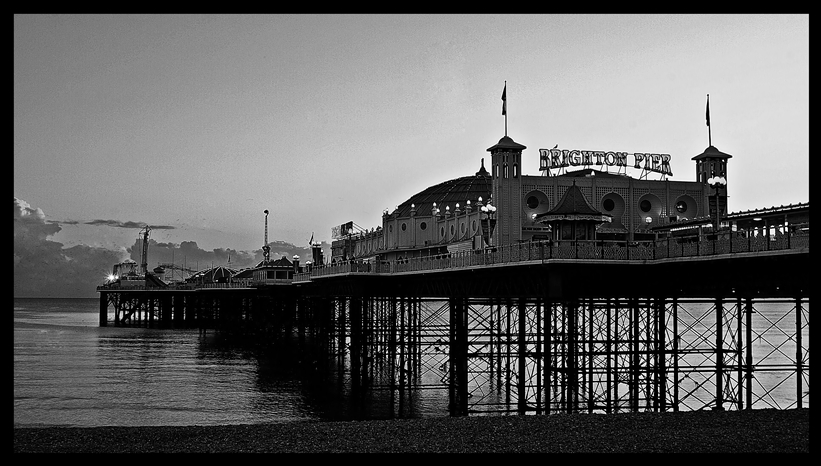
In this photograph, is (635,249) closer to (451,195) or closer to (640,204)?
(640,204)

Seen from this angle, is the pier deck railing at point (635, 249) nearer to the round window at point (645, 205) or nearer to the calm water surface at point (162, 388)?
the calm water surface at point (162, 388)

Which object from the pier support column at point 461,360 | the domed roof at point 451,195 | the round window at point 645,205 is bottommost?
the pier support column at point 461,360

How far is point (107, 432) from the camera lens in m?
21.9

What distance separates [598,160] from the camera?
66250mm

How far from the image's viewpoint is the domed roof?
332 feet

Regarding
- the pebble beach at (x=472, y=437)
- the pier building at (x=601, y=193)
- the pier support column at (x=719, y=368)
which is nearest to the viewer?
the pebble beach at (x=472, y=437)

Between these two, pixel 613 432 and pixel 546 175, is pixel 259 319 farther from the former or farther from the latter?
pixel 613 432

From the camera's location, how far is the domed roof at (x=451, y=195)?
10119cm

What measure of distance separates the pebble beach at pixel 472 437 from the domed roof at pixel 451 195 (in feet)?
246

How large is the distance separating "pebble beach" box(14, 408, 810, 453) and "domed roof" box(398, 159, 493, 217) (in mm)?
74854

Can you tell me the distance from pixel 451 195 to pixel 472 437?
275 feet

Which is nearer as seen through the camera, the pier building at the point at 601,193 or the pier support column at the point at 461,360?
the pier support column at the point at 461,360

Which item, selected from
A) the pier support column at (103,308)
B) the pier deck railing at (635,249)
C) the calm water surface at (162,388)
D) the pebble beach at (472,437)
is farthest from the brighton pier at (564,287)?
the pier support column at (103,308)

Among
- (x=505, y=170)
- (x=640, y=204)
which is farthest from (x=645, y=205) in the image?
(x=505, y=170)
